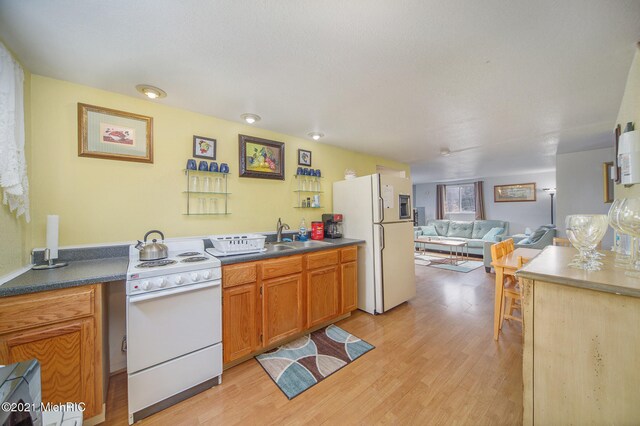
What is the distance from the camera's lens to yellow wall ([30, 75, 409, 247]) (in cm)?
172

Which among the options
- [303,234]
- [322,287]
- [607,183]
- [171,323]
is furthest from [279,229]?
[607,183]

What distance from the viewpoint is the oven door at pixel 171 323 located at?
144cm

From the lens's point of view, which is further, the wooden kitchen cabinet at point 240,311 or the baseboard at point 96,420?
the wooden kitchen cabinet at point 240,311

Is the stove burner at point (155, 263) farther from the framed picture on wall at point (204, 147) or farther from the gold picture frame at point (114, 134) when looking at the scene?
the framed picture on wall at point (204, 147)

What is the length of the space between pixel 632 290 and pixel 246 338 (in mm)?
2155

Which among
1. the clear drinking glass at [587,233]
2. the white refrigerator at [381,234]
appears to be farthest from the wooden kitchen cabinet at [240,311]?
Answer: the clear drinking glass at [587,233]

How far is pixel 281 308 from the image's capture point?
2143mm

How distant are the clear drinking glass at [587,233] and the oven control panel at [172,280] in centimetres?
210

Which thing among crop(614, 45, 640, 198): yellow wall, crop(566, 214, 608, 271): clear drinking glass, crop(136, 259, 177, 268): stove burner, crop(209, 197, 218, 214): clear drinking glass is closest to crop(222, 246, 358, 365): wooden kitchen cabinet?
crop(136, 259, 177, 268): stove burner

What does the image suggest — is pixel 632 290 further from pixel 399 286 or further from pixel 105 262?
pixel 105 262

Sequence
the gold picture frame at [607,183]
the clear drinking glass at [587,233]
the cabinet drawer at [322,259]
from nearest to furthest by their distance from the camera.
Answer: the clear drinking glass at [587,233] < the cabinet drawer at [322,259] < the gold picture frame at [607,183]

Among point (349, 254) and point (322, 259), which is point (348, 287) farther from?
point (322, 259)

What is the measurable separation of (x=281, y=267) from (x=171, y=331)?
91 centimetres

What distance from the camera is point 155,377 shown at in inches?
58.7
